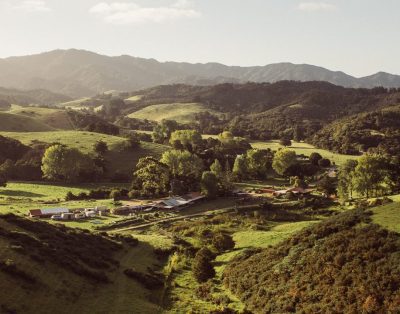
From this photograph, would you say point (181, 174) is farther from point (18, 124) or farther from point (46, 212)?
point (18, 124)

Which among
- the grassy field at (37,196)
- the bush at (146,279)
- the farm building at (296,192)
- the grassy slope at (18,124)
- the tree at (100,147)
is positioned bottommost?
the bush at (146,279)

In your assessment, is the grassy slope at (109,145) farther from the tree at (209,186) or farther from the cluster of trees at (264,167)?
the tree at (209,186)

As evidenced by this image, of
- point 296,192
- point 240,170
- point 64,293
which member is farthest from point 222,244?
point 240,170

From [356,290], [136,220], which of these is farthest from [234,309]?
[136,220]

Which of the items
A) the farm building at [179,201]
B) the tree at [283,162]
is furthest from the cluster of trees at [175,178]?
the tree at [283,162]

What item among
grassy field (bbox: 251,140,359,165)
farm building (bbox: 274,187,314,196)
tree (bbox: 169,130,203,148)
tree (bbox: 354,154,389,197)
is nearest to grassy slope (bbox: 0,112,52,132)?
tree (bbox: 169,130,203,148)

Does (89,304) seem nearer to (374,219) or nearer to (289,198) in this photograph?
(374,219)

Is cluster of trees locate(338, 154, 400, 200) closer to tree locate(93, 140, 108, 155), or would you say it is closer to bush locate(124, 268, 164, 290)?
bush locate(124, 268, 164, 290)
